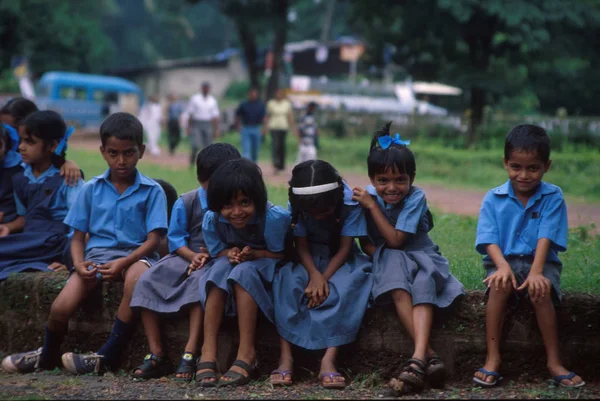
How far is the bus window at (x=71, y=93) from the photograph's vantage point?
108ft

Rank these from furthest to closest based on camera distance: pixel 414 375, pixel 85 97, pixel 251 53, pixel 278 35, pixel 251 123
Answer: pixel 85 97, pixel 251 53, pixel 278 35, pixel 251 123, pixel 414 375

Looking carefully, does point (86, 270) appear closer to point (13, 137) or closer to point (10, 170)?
point (10, 170)

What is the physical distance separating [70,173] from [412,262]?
89.6 inches

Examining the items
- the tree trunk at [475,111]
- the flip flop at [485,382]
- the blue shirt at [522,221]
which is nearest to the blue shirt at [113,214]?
the blue shirt at [522,221]

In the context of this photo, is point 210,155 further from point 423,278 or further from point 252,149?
point 252,149

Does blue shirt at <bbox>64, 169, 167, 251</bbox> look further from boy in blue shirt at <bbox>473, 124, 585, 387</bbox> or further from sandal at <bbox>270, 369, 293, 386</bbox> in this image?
boy in blue shirt at <bbox>473, 124, 585, 387</bbox>

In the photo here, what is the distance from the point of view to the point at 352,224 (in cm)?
421

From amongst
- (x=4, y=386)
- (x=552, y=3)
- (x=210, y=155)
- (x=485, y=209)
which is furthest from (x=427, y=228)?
(x=552, y=3)

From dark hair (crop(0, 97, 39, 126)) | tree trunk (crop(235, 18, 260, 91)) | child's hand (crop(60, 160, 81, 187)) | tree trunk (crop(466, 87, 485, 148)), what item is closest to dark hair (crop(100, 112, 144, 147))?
child's hand (crop(60, 160, 81, 187))

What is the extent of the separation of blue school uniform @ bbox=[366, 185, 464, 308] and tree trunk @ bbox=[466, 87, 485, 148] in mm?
15342

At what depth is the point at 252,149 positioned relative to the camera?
14.8 m

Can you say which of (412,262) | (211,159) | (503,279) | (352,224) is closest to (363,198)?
(352,224)

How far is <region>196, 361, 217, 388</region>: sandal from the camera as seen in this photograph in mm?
3898

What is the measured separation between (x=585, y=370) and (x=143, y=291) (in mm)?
2294
